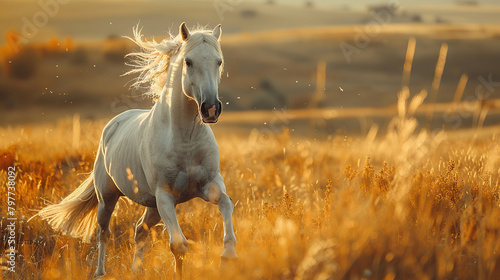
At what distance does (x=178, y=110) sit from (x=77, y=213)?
2819 mm

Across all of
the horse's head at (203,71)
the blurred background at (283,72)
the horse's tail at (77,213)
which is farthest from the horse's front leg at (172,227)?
the blurred background at (283,72)

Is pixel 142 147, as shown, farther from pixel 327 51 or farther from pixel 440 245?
pixel 327 51

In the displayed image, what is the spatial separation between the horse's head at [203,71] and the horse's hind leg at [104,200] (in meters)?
2.24

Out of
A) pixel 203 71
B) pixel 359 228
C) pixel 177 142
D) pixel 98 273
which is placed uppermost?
pixel 203 71

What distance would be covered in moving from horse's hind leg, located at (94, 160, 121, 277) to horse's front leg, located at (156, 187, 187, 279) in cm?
174

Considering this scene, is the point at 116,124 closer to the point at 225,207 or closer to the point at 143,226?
the point at 143,226

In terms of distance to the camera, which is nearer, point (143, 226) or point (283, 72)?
point (143, 226)

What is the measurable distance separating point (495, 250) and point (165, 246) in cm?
376

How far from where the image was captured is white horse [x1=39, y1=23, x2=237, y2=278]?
4254 millimetres

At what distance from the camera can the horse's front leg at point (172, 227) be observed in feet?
13.9

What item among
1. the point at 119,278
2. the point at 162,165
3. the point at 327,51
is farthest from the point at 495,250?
the point at 327,51

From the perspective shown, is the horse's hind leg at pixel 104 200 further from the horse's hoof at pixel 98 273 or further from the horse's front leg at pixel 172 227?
the horse's front leg at pixel 172 227

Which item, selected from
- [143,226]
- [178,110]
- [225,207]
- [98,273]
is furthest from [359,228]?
[98,273]

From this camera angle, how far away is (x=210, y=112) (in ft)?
13.1
